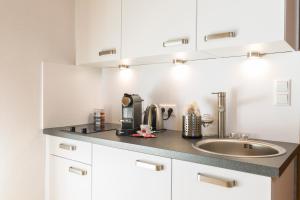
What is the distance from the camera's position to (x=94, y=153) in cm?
152

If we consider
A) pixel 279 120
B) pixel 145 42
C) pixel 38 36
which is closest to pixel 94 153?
pixel 145 42

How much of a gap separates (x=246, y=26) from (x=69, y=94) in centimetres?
137

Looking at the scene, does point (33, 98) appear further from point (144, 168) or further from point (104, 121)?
point (144, 168)

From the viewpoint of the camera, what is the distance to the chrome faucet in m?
1.49

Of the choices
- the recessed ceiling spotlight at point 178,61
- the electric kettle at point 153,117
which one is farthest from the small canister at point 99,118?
the recessed ceiling spotlight at point 178,61

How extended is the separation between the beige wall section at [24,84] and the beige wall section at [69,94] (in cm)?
6

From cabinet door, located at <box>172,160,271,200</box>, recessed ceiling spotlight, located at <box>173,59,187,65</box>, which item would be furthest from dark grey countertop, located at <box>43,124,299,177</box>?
recessed ceiling spotlight, located at <box>173,59,187,65</box>

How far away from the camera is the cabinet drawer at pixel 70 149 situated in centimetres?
157

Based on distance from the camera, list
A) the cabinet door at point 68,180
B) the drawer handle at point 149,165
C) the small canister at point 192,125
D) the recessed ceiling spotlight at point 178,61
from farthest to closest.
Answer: the recessed ceiling spotlight at point 178,61, the cabinet door at point 68,180, the small canister at point 192,125, the drawer handle at point 149,165

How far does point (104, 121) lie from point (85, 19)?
811 millimetres

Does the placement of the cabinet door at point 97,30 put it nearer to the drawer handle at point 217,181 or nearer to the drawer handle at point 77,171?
the drawer handle at point 77,171

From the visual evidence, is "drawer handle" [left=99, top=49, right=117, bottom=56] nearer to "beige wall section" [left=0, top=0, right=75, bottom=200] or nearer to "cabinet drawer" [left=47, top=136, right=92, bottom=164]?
"beige wall section" [left=0, top=0, right=75, bottom=200]

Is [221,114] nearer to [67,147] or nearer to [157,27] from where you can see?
[157,27]

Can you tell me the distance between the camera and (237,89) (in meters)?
1.54
